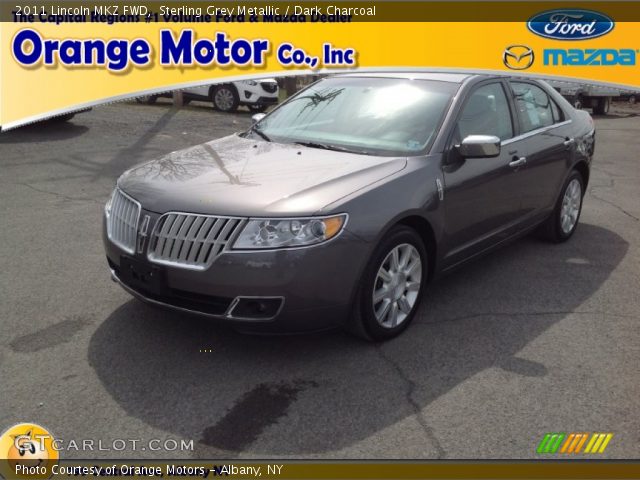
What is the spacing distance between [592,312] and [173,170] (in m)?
Answer: 3.08

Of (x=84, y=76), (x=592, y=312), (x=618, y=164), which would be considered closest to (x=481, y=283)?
(x=592, y=312)

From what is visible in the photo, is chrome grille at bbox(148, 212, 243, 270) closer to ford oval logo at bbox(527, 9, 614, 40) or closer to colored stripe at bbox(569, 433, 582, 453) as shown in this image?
colored stripe at bbox(569, 433, 582, 453)

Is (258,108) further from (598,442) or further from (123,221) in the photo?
(598,442)

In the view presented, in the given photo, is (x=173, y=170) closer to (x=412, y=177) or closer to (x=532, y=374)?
(x=412, y=177)

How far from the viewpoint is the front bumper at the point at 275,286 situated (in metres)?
3.33

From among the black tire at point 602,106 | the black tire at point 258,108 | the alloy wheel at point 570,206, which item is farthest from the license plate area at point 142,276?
the black tire at point 602,106

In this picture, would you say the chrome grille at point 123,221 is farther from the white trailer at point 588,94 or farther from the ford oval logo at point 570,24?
the white trailer at point 588,94

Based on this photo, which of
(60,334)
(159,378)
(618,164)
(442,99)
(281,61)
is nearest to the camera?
(159,378)

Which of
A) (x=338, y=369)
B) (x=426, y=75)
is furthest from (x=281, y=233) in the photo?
(x=426, y=75)

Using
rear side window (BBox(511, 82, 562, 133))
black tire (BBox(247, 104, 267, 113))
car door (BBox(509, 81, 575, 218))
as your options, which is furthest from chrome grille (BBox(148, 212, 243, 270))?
black tire (BBox(247, 104, 267, 113))

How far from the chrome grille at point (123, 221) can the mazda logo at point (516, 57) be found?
5.54m

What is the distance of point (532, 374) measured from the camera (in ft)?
11.9

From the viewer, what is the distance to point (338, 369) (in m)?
3.62

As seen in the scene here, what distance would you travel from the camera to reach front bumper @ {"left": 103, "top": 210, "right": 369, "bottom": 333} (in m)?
3.33
